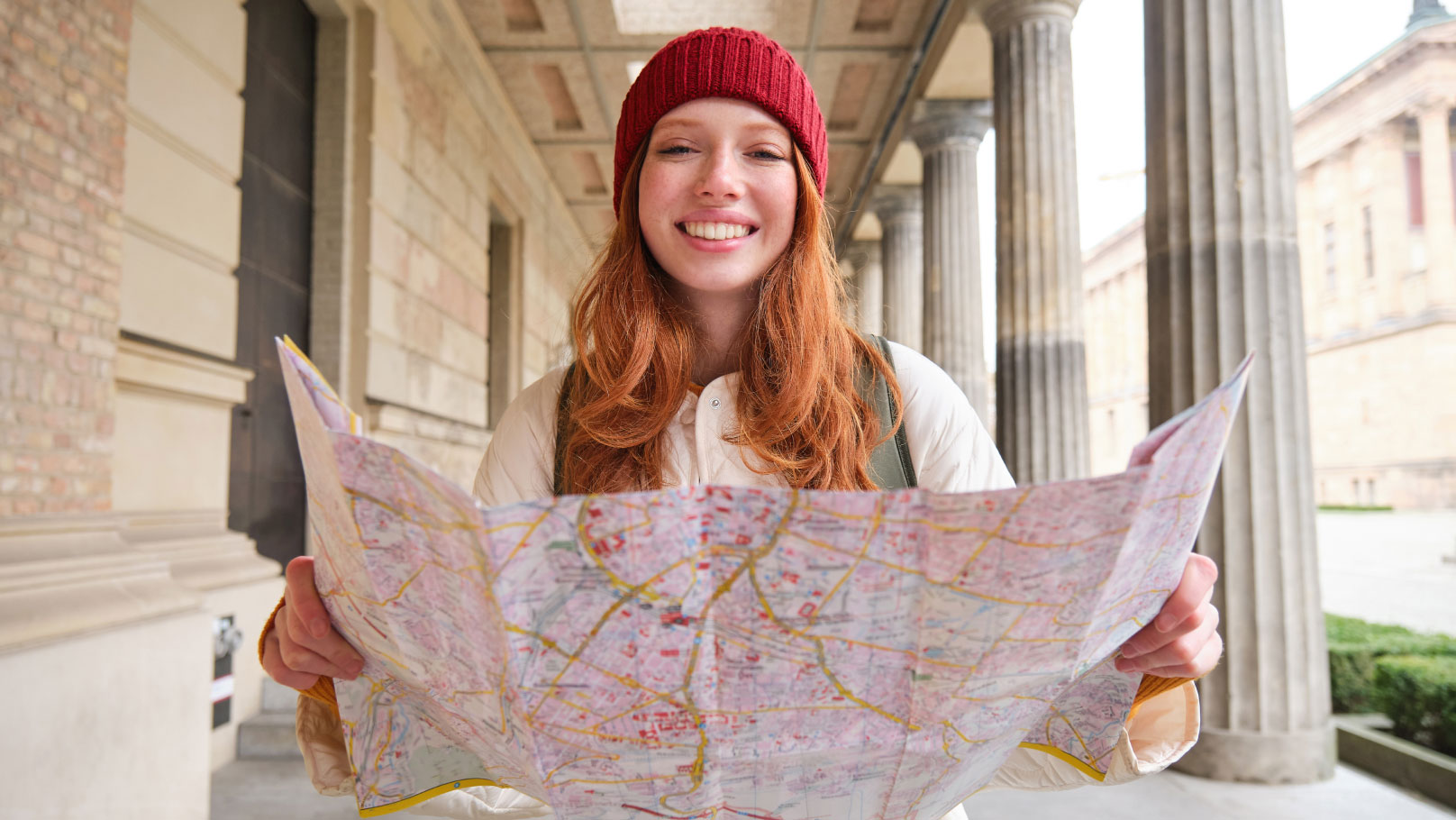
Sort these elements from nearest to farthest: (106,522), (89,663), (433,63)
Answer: (89,663) < (106,522) < (433,63)

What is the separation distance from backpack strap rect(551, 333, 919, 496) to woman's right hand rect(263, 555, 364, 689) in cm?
43

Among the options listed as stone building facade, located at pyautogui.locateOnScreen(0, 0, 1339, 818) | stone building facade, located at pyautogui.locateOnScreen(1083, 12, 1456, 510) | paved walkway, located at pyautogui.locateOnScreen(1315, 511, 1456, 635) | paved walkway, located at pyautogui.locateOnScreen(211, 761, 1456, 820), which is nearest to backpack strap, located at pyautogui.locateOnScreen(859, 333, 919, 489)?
stone building facade, located at pyautogui.locateOnScreen(0, 0, 1339, 818)

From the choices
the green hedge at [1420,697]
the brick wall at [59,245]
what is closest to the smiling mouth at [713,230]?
the brick wall at [59,245]

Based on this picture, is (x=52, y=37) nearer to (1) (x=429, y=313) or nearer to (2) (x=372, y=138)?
(2) (x=372, y=138)

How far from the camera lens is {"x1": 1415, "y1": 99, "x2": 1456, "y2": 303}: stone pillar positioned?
535 inches

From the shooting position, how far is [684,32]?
406 inches

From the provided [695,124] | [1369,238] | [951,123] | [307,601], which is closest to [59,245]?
[695,124]

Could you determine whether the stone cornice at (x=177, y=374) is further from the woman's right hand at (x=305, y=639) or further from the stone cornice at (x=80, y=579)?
the woman's right hand at (x=305, y=639)

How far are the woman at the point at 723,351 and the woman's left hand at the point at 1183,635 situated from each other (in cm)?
33

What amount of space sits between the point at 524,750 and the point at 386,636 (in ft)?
0.46

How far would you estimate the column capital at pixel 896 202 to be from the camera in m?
14.1

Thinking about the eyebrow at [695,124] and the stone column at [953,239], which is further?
the stone column at [953,239]

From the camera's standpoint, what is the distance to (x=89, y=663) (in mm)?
3221

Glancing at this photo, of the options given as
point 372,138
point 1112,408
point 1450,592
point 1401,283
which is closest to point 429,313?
point 372,138
